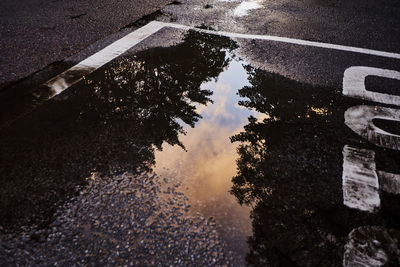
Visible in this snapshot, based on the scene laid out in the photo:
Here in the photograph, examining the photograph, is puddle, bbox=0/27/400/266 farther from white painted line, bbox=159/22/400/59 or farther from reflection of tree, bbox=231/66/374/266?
white painted line, bbox=159/22/400/59

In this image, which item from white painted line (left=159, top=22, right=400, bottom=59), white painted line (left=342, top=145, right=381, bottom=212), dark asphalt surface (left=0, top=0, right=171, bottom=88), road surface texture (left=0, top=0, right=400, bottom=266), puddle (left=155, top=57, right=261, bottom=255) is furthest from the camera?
white painted line (left=159, top=22, right=400, bottom=59)

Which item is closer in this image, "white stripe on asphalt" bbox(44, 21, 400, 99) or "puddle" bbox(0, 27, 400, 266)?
"puddle" bbox(0, 27, 400, 266)

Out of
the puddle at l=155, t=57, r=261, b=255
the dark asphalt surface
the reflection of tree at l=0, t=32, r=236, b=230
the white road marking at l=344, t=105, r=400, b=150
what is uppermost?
the dark asphalt surface

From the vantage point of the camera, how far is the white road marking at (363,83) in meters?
3.02

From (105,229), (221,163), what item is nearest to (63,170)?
(105,229)

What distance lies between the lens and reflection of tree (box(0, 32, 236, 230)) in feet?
6.17

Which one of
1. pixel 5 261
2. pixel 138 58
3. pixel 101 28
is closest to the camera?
pixel 5 261

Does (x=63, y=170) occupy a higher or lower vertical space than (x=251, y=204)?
higher

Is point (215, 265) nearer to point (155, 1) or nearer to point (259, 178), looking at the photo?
point (259, 178)

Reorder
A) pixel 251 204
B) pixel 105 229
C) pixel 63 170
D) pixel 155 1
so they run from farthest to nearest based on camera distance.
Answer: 1. pixel 155 1
2. pixel 63 170
3. pixel 251 204
4. pixel 105 229

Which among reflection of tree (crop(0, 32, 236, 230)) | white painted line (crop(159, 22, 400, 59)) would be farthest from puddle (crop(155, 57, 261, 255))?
white painted line (crop(159, 22, 400, 59))

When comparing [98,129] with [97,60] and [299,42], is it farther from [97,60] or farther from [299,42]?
[299,42]

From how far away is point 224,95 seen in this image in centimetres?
305

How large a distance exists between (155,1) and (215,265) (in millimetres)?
5564
